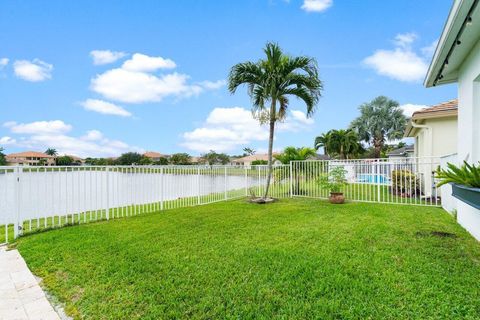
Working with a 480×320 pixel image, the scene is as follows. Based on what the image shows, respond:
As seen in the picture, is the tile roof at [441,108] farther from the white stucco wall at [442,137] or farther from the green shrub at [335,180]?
the green shrub at [335,180]

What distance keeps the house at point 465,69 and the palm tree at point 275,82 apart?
3.58m

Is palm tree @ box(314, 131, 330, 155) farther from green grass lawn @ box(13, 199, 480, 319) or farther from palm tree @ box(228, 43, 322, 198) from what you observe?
green grass lawn @ box(13, 199, 480, 319)

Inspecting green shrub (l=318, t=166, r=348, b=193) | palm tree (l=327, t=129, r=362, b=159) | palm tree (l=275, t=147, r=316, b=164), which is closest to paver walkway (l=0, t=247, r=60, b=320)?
green shrub (l=318, t=166, r=348, b=193)

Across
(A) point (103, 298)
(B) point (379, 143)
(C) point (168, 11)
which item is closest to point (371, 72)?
(C) point (168, 11)

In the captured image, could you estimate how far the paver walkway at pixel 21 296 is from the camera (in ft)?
7.63

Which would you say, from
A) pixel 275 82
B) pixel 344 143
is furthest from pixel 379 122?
pixel 275 82

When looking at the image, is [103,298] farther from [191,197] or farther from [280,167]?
A: [280,167]

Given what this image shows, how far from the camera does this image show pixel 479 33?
11.5ft

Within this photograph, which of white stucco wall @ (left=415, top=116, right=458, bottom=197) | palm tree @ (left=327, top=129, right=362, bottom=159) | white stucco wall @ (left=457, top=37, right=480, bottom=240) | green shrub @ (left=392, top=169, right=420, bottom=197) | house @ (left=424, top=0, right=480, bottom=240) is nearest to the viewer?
house @ (left=424, top=0, right=480, bottom=240)

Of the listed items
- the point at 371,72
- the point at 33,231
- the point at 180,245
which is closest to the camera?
the point at 180,245

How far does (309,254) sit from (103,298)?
2.52m

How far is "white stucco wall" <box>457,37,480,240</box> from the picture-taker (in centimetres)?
→ 395

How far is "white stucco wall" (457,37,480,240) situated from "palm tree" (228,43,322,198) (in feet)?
13.5

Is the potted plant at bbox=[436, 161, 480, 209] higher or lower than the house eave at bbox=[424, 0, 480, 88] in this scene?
lower
